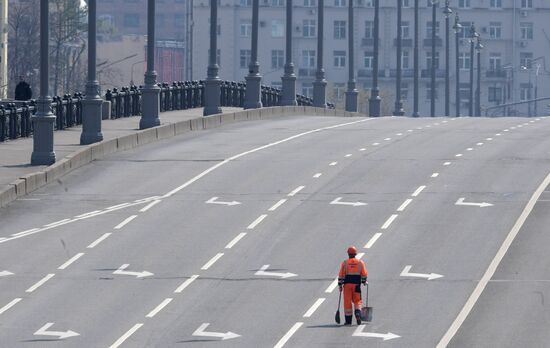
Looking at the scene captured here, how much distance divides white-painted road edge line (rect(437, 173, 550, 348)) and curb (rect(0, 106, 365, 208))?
11143 mm

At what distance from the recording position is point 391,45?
167 meters

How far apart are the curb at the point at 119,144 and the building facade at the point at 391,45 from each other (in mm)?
97715

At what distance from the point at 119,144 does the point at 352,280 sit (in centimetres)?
2248

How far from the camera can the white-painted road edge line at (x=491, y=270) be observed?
27031 mm

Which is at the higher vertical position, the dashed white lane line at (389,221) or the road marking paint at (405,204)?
the road marking paint at (405,204)

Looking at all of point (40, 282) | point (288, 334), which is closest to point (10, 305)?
point (40, 282)

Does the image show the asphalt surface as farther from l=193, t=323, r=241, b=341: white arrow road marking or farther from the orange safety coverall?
the orange safety coverall

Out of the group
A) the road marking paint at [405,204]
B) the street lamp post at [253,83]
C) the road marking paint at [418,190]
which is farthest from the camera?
the street lamp post at [253,83]

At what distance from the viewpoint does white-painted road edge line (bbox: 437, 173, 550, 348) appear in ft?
88.7

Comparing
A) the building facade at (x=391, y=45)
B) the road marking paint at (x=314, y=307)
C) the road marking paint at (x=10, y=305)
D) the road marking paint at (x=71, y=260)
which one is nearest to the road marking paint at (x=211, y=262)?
the road marking paint at (x=71, y=260)

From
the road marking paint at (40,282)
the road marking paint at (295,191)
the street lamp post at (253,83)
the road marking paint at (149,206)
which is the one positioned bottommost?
the road marking paint at (40,282)

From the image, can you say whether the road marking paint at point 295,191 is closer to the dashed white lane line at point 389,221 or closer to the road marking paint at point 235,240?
the dashed white lane line at point 389,221

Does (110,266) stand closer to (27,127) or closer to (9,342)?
(9,342)

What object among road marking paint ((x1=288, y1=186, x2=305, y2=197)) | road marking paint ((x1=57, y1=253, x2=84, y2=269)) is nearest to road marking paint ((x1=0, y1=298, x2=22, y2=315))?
road marking paint ((x1=57, y1=253, x2=84, y2=269))
